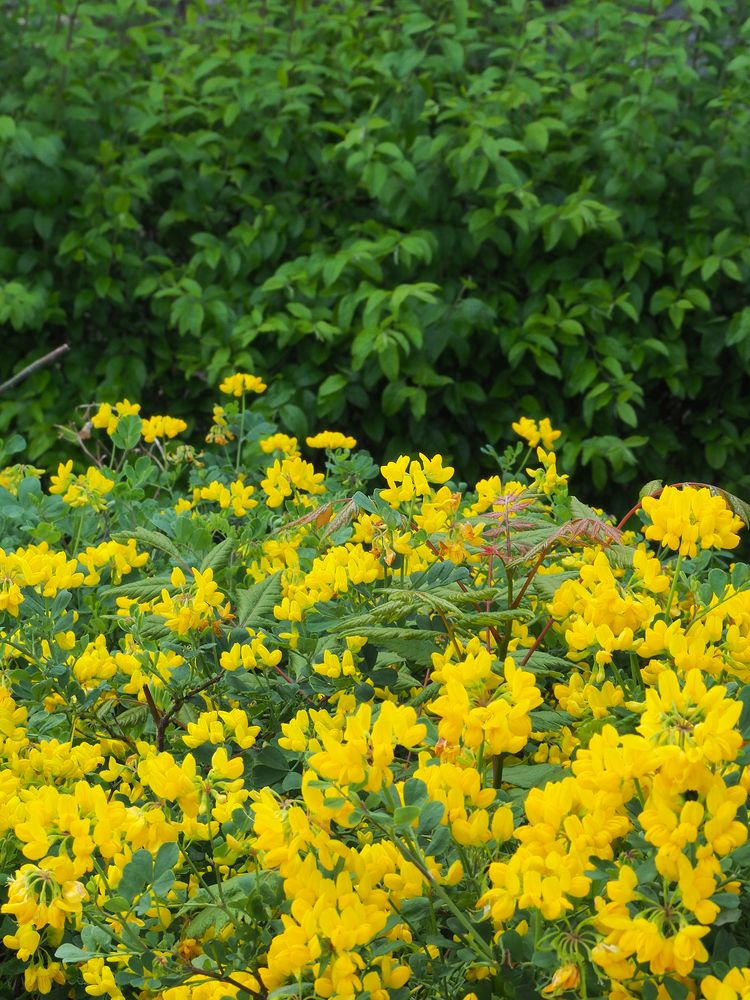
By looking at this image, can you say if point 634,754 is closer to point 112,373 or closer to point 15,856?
point 15,856

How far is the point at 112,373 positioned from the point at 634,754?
359 centimetres

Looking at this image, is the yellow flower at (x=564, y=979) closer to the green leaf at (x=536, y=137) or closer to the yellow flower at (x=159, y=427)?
the yellow flower at (x=159, y=427)

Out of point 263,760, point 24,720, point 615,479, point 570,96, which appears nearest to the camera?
point 263,760

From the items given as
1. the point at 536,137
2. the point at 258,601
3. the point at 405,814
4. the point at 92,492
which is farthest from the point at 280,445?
the point at 536,137

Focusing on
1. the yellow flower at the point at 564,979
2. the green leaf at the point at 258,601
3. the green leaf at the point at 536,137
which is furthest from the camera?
the green leaf at the point at 536,137

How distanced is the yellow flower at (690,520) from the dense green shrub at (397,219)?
266 centimetres

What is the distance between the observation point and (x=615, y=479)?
4191 millimetres

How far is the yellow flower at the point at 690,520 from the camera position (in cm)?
124

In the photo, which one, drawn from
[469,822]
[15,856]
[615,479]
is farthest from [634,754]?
[615,479]

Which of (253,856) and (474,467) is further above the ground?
(253,856)

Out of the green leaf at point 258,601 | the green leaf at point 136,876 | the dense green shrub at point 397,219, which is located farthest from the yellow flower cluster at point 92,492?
the dense green shrub at point 397,219

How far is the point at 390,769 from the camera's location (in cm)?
110

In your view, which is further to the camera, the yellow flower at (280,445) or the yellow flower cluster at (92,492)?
the yellow flower at (280,445)

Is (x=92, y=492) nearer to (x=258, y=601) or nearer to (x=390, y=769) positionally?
(x=258, y=601)
